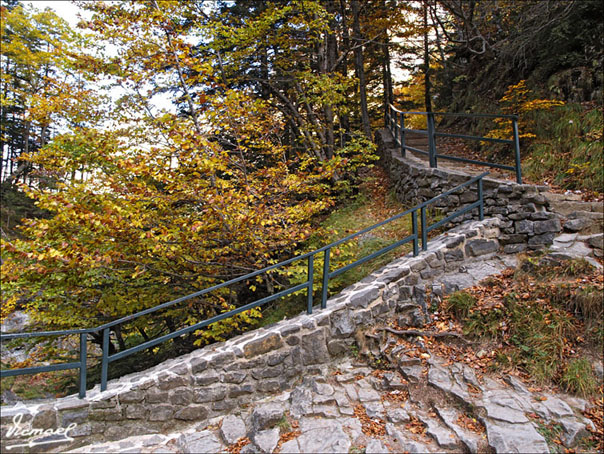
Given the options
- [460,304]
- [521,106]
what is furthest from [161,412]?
[521,106]

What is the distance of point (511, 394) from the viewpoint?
3.29 metres

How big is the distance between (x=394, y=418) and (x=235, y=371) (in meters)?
1.74

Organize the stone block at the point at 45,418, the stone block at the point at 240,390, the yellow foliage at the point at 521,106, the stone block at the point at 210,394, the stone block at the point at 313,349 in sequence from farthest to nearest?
1. the yellow foliage at the point at 521,106
2. the stone block at the point at 313,349
3. the stone block at the point at 240,390
4. the stone block at the point at 210,394
5. the stone block at the point at 45,418

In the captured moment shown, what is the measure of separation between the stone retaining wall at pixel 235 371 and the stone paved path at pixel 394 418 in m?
0.14

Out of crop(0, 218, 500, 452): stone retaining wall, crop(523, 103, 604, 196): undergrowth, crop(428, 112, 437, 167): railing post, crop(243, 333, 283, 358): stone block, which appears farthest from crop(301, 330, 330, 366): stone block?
crop(523, 103, 604, 196): undergrowth

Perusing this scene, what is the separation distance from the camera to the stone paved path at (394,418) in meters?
2.93

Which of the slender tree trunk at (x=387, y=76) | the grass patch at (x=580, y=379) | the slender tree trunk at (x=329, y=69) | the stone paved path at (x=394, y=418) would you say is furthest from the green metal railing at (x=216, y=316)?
the slender tree trunk at (x=387, y=76)

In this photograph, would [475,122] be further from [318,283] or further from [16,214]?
[16,214]

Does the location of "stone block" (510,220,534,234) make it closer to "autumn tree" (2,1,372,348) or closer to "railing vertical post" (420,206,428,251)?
"railing vertical post" (420,206,428,251)

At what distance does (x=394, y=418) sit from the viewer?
3285 mm

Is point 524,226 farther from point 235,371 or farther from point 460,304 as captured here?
point 235,371

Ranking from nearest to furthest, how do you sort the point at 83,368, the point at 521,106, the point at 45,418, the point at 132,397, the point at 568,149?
the point at 45,418, the point at 83,368, the point at 132,397, the point at 568,149, the point at 521,106

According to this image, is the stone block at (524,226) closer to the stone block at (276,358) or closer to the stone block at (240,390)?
the stone block at (276,358)

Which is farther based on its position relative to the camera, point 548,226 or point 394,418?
point 548,226
